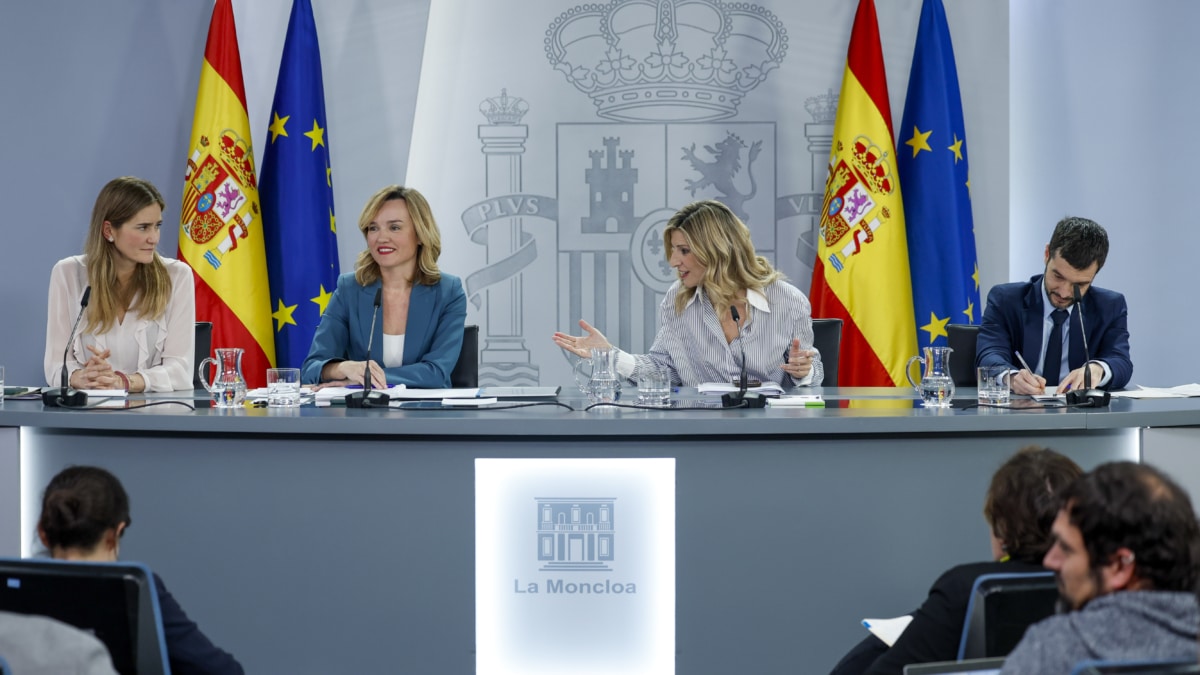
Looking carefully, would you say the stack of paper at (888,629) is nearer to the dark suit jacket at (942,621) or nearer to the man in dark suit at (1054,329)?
the dark suit jacket at (942,621)

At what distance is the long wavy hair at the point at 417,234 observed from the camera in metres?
3.69

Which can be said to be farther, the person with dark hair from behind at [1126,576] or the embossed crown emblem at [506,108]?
the embossed crown emblem at [506,108]

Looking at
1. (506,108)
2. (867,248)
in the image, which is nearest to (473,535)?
(867,248)

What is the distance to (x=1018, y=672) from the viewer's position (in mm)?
1210

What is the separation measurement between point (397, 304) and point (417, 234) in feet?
0.84

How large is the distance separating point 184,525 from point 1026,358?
2.73 meters

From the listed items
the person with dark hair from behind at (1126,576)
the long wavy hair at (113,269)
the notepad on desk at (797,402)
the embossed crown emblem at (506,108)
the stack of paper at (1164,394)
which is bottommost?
the person with dark hair from behind at (1126,576)

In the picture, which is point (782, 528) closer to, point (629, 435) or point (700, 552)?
point (700, 552)

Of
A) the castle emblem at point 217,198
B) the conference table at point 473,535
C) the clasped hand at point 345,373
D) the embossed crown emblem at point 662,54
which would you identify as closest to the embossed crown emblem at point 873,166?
the embossed crown emblem at point 662,54

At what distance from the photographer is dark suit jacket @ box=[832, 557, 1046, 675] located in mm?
1657

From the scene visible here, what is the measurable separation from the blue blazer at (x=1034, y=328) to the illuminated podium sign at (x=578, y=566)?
60.6 inches

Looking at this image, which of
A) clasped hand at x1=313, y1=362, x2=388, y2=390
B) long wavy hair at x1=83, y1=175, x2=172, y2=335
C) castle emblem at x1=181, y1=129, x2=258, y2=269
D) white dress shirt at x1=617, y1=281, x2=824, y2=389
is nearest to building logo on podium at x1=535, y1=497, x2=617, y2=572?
clasped hand at x1=313, y1=362, x2=388, y2=390

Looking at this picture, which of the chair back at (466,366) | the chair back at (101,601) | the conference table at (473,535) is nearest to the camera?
Result: the chair back at (101,601)

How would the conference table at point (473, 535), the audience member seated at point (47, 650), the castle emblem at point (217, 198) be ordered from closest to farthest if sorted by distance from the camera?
the audience member seated at point (47, 650)
the conference table at point (473, 535)
the castle emblem at point (217, 198)
